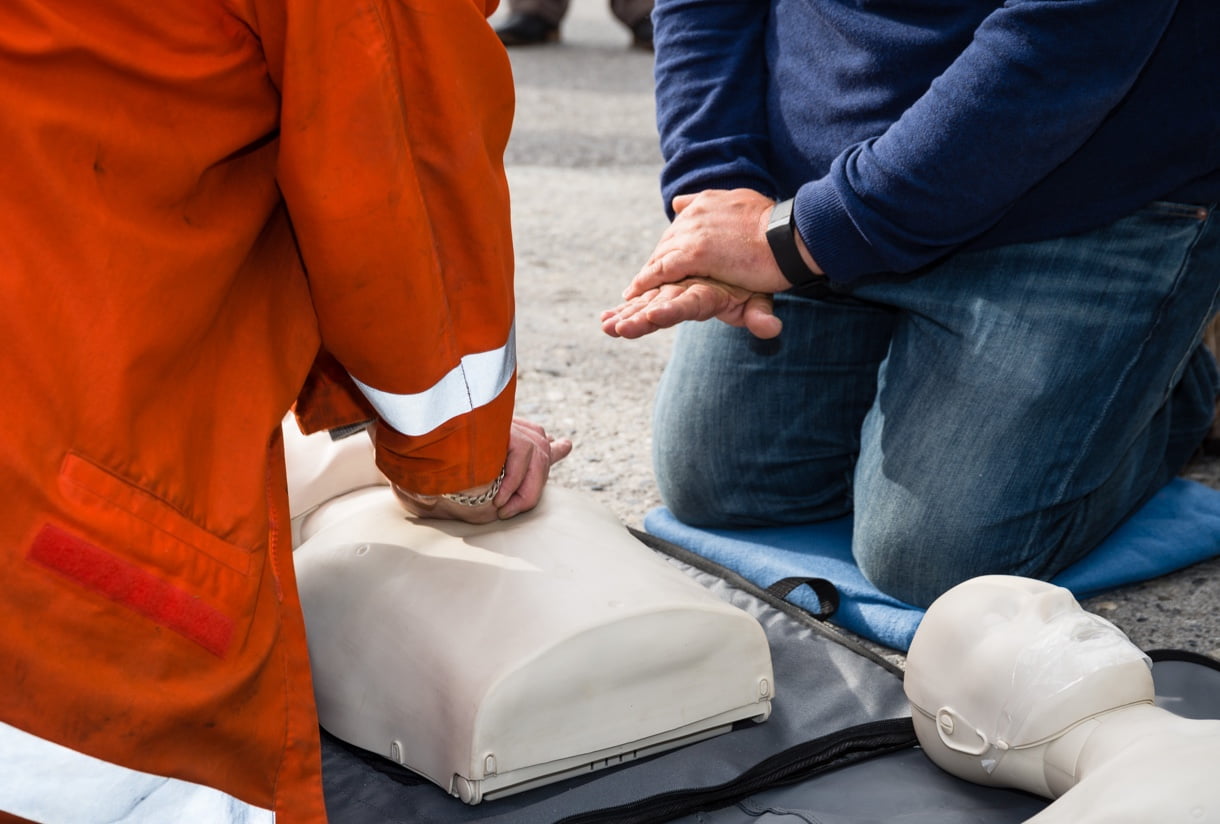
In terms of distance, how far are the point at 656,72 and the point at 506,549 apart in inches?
36.0

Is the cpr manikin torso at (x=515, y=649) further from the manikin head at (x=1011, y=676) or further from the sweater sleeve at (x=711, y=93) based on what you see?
the sweater sleeve at (x=711, y=93)

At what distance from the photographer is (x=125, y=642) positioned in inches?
33.6

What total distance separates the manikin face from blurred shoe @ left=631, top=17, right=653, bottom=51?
17.0 feet

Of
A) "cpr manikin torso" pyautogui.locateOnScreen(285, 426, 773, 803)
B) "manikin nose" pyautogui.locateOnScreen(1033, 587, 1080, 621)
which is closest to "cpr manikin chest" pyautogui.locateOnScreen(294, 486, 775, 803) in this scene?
"cpr manikin torso" pyautogui.locateOnScreen(285, 426, 773, 803)

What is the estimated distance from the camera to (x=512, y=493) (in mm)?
1363

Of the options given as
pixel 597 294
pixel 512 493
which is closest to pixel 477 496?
pixel 512 493

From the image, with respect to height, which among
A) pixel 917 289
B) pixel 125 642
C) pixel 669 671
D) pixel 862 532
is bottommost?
pixel 862 532

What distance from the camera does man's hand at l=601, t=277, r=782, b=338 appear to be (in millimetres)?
1545

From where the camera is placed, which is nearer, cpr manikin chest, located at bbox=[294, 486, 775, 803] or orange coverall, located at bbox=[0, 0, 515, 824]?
orange coverall, located at bbox=[0, 0, 515, 824]

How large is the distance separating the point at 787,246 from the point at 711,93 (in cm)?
33

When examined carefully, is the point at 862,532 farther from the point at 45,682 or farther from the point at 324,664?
the point at 45,682

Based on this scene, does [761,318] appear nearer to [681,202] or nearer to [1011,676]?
[681,202]

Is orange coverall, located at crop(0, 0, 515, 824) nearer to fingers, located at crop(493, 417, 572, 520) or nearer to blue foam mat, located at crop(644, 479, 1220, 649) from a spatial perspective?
fingers, located at crop(493, 417, 572, 520)

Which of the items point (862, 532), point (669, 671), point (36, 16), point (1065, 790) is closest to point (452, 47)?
point (36, 16)
